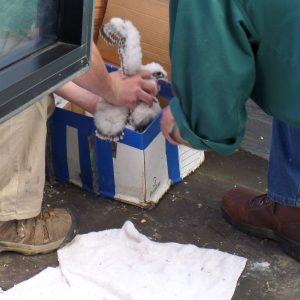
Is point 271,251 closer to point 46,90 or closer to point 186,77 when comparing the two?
point 186,77

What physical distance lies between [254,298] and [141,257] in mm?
435

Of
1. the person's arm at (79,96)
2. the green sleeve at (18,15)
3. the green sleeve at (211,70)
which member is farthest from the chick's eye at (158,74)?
the green sleeve at (18,15)

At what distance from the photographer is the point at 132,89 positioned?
7.52 ft

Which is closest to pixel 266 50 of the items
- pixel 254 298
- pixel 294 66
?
pixel 294 66

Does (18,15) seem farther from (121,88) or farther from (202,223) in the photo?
(202,223)

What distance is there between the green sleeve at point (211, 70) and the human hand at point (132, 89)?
2.22 feet

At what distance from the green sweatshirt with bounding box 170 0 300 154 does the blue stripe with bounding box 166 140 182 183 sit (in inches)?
33.9

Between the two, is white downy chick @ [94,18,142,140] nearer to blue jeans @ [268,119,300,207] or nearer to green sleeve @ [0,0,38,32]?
blue jeans @ [268,119,300,207]

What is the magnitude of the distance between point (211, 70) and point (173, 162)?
3.68 feet

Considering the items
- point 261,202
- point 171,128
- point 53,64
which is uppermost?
point 53,64

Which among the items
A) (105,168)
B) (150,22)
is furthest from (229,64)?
(150,22)

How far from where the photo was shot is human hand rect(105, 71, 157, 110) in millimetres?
2252

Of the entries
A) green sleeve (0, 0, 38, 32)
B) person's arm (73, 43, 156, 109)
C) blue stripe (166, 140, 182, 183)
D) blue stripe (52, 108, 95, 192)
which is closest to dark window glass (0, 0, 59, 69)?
green sleeve (0, 0, 38, 32)

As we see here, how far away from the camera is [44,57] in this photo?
3.59 ft
